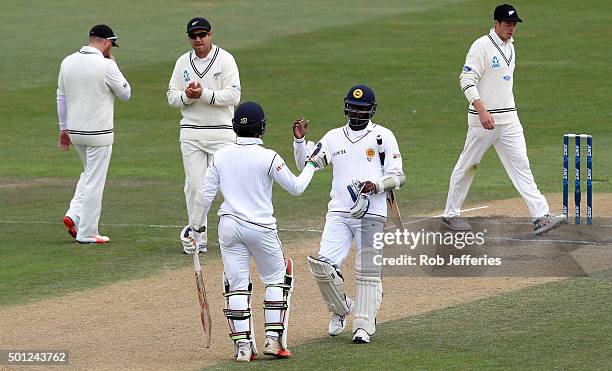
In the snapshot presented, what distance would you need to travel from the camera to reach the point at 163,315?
449 inches

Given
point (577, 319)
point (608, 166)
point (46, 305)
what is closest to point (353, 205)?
point (577, 319)

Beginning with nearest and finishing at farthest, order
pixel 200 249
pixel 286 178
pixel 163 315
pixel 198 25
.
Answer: pixel 286 178 < pixel 163 315 < pixel 198 25 < pixel 200 249

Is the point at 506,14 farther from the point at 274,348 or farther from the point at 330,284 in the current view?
the point at 274,348

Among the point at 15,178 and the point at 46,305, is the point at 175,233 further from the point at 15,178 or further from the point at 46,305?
the point at 15,178

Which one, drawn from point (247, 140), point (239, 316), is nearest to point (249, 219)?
point (247, 140)

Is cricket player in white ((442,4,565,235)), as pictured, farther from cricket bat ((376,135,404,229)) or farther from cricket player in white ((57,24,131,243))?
cricket player in white ((57,24,131,243))

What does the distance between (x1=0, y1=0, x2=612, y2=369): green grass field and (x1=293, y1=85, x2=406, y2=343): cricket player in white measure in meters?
0.44

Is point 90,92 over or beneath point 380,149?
over

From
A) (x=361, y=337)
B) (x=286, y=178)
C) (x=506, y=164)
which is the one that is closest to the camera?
(x=286, y=178)

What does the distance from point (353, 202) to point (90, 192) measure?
5.00m

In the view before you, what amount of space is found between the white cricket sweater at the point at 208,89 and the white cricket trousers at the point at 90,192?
1.21 m

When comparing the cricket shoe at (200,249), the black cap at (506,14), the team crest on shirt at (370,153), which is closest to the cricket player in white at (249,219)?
the team crest on shirt at (370,153)

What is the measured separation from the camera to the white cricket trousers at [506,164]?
47.2 feet

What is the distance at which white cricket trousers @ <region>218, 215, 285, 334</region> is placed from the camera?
9.95m
